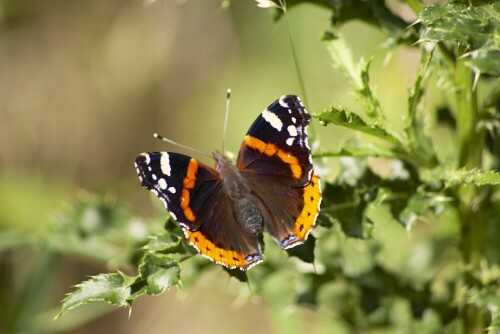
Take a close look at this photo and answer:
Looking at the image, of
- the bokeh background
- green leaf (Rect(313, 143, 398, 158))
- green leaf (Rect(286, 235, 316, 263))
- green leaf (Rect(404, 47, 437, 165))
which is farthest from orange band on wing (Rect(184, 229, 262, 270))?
the bokeh background

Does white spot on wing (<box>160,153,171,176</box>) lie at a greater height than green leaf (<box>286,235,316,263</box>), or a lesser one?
greater

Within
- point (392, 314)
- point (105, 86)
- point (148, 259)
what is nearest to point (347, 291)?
point (392, 314)

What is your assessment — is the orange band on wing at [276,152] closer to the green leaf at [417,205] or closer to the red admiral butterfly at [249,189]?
the red admiral butterfly at [249,189]

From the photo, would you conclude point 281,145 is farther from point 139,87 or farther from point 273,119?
point 139,87

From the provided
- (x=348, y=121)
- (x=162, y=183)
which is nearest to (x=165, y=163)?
(x=162, y=183)

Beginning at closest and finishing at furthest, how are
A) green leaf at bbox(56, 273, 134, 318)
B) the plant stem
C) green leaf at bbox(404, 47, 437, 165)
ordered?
1. green leaf at bbox(56, 273, 134, 318)
2. green leaf at bbox(404, 47, 437, 165)
3. the plant stem

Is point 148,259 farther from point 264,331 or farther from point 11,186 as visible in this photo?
point 264,331

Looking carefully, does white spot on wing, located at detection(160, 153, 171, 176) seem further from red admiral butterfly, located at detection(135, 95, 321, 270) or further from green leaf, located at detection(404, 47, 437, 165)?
green leaf, located at detection(404, 47, 437, 165)

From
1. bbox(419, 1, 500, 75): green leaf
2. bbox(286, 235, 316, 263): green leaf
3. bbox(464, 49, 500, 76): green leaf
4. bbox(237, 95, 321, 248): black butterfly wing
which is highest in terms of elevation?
bbox(419, 1, 500, 75): green leaf
